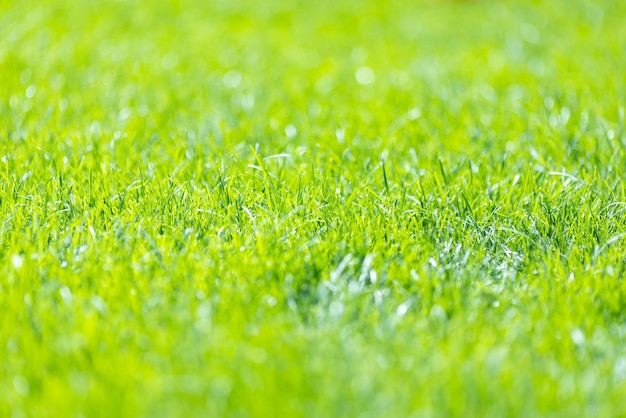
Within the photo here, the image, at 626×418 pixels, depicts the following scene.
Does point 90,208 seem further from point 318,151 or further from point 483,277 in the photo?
point 483,277

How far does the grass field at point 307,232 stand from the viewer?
7.28 ft

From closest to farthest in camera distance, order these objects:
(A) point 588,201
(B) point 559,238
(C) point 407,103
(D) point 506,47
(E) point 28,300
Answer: (E) point 28,300
(B) point 559,238
(A) point 588,201
(C) point 407,103
(D) point 506,47

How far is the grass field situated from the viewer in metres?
2.22

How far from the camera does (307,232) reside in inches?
121

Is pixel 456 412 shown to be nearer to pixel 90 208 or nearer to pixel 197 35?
pixel 90 208

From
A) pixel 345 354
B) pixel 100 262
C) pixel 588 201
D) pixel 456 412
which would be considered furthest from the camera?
pixel 588 201

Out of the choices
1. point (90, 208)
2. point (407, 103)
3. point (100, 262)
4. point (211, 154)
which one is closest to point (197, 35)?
point (407, 103)

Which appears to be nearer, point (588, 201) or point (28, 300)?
point (28, 300)

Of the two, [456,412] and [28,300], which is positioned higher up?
[28,300]

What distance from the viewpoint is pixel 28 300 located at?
2.56 meters

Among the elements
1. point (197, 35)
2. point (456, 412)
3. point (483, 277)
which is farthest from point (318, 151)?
point (197, 35)

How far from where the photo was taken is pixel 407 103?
479 centimetres

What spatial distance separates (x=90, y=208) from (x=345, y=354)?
138cm

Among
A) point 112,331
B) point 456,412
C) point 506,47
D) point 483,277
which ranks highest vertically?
point 112,331
